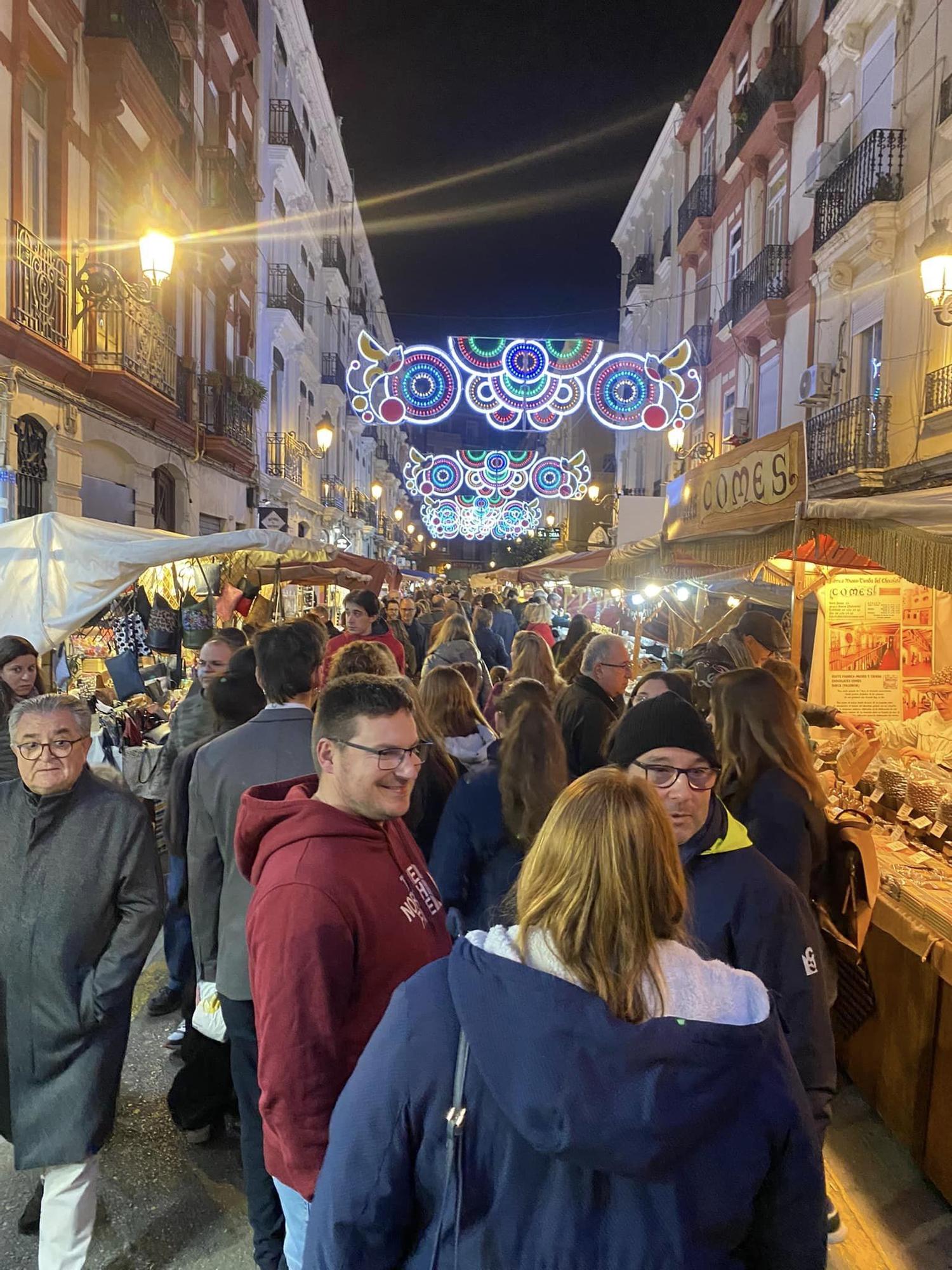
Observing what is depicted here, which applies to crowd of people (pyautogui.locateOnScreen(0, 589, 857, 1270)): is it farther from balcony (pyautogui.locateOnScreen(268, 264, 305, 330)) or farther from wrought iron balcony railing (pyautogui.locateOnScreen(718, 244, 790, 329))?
balcony (pyautogui.locateOnScreen(268, 264, 305, 330))

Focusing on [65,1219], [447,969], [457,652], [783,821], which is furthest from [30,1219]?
→ [457,652]

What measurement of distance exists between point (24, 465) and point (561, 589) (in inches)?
646

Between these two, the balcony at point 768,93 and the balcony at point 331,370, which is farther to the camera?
the balcony at point 331,370

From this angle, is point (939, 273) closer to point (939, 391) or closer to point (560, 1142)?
point (939, 391)

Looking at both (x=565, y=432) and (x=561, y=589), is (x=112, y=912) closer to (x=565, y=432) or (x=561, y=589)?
(x=561, y=589)

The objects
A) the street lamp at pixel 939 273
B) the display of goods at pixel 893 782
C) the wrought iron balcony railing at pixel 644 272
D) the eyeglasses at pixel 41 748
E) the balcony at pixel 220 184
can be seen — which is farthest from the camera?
the wrought iron balcony railing at pixel 644 272

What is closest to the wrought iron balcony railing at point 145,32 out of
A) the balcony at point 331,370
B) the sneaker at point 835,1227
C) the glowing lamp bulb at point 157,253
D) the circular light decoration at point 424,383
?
the glowing lamp bulb at point 157,253

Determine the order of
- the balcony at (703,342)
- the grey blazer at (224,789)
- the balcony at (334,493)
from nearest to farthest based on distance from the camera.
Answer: the grey blazer at (224,789) → the balcony at (703,342) → the balcony at (334,493)

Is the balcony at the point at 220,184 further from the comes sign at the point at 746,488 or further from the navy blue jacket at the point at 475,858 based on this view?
the navy blue jacket at the point at 475,858

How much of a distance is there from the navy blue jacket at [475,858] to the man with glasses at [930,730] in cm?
377

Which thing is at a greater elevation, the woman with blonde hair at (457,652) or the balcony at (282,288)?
the balcony at (282,288)

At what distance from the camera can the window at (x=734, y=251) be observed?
63.7 ft

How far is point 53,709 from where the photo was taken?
270 cm

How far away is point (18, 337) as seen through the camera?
9.05 meters
